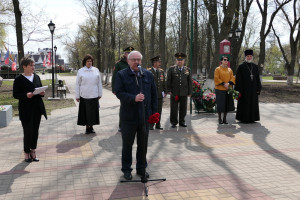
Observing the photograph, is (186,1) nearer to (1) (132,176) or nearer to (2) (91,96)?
(2) (91,96)

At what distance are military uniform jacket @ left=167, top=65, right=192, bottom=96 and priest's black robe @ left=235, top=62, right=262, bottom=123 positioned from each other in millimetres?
1945

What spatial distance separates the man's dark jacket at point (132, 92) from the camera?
4.33 metres

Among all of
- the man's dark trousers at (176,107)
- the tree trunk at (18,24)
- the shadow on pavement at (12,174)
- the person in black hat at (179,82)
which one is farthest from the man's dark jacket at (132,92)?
the tree trunk at (18,24)

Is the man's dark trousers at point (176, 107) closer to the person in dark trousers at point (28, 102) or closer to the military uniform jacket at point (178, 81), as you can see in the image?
the military uniform jacket at point (178, 81)

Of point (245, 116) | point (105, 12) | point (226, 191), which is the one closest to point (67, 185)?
point (226, 191)

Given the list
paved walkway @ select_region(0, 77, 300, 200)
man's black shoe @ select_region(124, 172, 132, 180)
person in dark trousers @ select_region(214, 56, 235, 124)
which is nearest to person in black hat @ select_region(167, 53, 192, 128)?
paved walkway @ select_region(0, 77, 300, 200)

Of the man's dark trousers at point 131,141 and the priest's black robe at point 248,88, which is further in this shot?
the priest's black robe at point 248,88

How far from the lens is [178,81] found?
330 inches

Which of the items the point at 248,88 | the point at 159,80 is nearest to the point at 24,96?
the point at 159,80

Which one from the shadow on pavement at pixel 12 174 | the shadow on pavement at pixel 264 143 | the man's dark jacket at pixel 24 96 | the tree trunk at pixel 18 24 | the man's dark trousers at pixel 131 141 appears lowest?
the shadow on pavement at pixel 12 174

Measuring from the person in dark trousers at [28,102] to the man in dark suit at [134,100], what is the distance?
1802 mm

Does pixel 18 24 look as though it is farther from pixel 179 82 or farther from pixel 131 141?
pixel 131 141

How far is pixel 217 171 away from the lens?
4980mm

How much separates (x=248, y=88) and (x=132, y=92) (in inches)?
234
